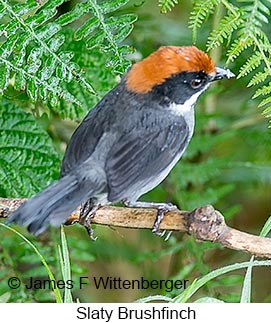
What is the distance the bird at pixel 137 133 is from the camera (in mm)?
1719

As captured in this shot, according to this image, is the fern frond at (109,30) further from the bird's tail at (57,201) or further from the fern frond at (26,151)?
the fern frond at (26,151)


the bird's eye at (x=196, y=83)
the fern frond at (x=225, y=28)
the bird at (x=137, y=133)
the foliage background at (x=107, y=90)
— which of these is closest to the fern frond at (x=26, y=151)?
the foliage background at (x=107, y=90)

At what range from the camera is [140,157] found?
1.77 metres

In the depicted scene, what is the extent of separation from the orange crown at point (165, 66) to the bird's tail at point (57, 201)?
274 mm

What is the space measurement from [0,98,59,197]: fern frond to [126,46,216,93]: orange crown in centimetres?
32

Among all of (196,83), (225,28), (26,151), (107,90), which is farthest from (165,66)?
(26,151)

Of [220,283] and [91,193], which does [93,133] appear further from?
[220,283]

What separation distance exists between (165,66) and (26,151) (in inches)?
19.2

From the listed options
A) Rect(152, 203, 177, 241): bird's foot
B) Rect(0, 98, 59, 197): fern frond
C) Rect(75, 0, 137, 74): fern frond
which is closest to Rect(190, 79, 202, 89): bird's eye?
Rect(75, 0, 137, 74): fern frond

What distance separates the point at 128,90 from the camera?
1.88 meters

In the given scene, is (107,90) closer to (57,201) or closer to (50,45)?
(50,45)

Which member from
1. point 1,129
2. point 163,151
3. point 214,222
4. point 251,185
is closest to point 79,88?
point 1,129

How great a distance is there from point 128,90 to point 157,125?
0.39 feet

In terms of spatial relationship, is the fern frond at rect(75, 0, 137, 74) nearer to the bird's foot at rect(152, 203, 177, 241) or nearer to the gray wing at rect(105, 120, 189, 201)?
the gray wing at rect(105, 120, 189, 201)
